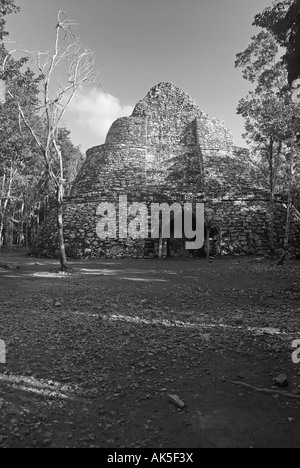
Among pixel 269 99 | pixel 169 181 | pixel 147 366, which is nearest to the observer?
pixel 147 366

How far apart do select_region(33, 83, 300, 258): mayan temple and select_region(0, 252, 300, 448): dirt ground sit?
819 centimetres

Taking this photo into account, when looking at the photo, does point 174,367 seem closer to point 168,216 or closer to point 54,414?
point 54,414

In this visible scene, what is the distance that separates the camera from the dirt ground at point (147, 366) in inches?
136

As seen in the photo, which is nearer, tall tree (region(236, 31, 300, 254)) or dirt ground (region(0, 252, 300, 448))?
dirt ground (region(0, 252, 300, 448))

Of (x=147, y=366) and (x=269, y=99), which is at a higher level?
(x=269, y=99)

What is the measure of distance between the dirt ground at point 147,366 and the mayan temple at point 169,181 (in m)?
8.19

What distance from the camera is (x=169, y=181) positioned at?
2239 centimetres

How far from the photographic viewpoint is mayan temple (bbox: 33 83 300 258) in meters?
18.0

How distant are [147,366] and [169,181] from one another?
1846cm

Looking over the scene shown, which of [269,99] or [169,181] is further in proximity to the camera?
[169,181]

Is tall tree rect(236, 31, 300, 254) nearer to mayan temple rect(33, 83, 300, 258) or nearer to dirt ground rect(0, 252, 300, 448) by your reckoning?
mayan temple rect(33, 83, 300, 258)

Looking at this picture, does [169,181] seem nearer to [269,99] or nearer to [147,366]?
[269,99]

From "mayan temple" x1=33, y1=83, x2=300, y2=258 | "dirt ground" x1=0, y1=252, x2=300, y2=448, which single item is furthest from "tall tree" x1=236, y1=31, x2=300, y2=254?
"dirt ground" x1=0, y1=252, x2=300, y2=448

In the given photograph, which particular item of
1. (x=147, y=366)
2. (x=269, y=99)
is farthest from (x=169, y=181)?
(x=147, y=366)
